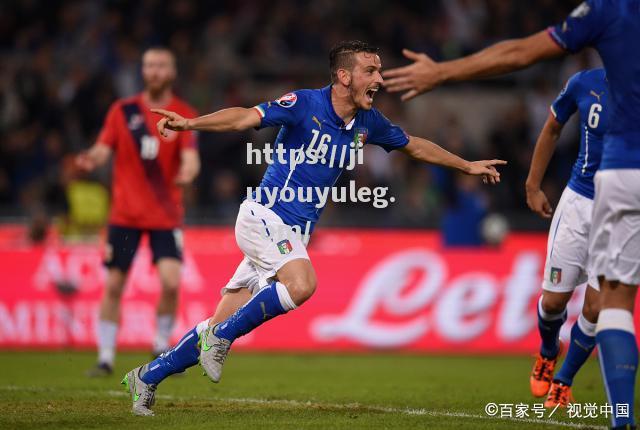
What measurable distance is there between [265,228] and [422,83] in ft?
6.26

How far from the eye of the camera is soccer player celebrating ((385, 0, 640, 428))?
5840 mm

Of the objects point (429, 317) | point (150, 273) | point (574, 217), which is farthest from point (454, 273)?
point (574, 217)

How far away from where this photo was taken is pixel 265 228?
7.41 m

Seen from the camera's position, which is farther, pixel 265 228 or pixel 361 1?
pixel 361 1

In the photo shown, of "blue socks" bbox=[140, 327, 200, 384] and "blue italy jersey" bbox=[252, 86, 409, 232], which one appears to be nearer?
"blue socks" bbox=[140, 327, 200, 384]

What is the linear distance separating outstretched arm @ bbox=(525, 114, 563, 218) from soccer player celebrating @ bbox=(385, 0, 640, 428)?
213 cm

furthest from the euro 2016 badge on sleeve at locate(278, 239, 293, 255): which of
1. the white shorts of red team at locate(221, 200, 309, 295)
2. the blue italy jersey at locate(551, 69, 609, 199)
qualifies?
the blue italy jersey at locate(551, 69, 609, 199)

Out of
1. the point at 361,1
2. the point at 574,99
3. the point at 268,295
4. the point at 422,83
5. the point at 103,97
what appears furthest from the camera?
the point at 361,1

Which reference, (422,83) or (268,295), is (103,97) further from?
(422,83)

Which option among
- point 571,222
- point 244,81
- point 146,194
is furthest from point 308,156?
point 244,81

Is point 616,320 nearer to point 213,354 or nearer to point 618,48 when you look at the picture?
point 618,48

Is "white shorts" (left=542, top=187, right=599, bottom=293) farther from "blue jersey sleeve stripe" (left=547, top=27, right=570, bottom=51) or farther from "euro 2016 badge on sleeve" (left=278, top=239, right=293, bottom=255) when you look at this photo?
"blue jersey sleeve stripe" (left=547, top=27, right=570, bottom=51)

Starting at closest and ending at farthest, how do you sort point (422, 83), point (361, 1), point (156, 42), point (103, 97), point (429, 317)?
1. point (422, 83)
2. point (429, 317)
3. point (103, 97)
4. point (156, 42)
5. point (361, 1)

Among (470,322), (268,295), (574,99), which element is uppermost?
(574,99)
